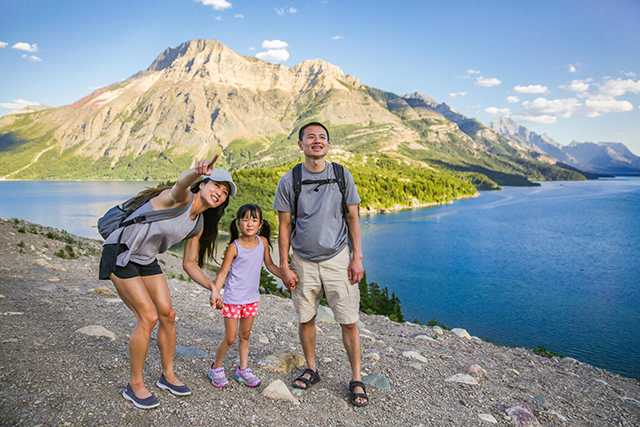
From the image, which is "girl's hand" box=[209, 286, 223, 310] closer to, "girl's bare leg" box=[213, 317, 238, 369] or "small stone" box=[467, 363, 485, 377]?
"girl's bare leg" box=[213, 317, 238, 369]

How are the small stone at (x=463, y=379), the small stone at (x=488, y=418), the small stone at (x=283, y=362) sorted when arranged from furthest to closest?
the small stone at (x=463, y=379) < the small stone at (x=283, y=362) < the small stone at (x=488, y=418)

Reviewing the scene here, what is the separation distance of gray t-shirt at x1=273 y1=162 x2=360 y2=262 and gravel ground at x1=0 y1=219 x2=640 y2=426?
1.77 metres

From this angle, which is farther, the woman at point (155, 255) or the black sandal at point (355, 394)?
the black sandal at point (355, 394)

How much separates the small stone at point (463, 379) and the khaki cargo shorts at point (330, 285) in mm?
2346

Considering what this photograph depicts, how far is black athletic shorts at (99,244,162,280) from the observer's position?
127 inches

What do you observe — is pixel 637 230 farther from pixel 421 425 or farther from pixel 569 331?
pixel 421 425

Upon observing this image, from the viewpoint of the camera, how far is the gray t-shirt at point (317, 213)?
4027mm

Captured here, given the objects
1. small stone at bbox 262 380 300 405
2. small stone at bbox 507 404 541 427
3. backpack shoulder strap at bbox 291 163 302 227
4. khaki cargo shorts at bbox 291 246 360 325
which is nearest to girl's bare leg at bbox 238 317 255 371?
small stone at bbox 262 380 300 405

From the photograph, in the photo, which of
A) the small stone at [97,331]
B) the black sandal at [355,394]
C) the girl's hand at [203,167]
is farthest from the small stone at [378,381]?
the small stone at [97,331]

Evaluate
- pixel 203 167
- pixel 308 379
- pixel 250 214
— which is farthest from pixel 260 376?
pixel 203 167

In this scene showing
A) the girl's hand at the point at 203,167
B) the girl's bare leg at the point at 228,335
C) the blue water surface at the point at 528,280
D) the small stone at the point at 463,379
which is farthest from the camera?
the blue water surface at the point at 528,280

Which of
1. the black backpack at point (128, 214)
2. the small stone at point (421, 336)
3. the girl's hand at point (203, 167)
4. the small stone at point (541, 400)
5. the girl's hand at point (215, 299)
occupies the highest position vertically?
the girl's hand at point (203, 167)

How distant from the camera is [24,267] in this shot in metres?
8.97

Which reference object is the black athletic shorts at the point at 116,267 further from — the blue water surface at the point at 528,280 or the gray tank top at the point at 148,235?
the blue water surface at the point at 528,280
